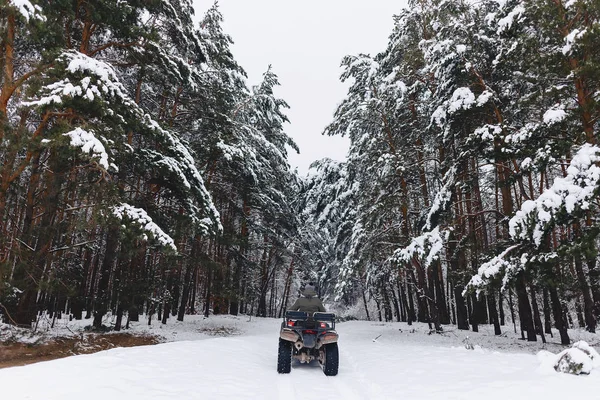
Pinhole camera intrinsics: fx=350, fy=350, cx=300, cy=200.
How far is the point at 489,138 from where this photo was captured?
1006 centimetres

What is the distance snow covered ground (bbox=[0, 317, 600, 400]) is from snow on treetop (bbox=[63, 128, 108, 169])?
3.87 meters

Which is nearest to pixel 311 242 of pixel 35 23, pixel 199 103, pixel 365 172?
pixel 365 172

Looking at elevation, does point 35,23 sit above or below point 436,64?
below

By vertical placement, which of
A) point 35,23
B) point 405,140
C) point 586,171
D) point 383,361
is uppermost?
point 405,140

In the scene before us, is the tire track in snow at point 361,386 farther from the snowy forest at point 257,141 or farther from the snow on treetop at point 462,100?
the snow on treetop at point 462,100

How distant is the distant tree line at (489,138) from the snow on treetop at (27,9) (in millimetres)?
10523

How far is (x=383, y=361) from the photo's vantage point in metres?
8.16

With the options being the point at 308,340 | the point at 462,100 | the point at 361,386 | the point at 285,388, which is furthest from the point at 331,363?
the point at 462,100

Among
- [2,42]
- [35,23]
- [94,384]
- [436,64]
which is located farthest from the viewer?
[436,64]

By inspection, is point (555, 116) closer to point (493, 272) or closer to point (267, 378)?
point (493, 272)

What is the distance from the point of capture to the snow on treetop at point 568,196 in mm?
6961

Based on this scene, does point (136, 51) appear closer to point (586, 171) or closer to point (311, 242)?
point (586, 171)

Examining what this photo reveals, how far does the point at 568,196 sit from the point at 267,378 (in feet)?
22.8

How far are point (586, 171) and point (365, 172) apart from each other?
35.3 feet
